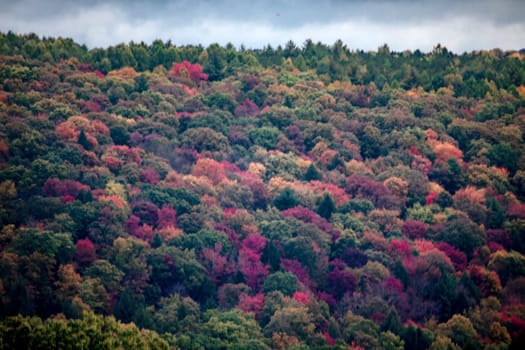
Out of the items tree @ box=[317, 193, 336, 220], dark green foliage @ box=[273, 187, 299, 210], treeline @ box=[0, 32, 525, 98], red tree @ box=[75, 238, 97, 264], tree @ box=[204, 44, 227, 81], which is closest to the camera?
red tree @ box=[75, 238, 97, 264]

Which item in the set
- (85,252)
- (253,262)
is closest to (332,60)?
(253,262)

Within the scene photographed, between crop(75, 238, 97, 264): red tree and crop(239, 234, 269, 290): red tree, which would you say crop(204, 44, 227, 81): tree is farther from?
crop(75, 238, 97, 264): red tree

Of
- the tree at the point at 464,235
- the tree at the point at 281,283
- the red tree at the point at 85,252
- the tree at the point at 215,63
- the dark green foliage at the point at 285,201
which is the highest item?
the tree at the point at 215,63

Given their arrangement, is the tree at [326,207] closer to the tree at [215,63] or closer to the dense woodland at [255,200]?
the dense woodland at [255,200]

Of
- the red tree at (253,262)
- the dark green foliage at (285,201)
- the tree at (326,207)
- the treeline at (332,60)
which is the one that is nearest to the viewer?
the red tree at (253,262)

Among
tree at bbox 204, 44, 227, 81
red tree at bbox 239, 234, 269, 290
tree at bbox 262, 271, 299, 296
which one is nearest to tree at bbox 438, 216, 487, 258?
red tree at bbox 239, 234, 269, 290

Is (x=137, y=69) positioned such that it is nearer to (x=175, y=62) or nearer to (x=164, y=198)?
(x=175, y=62)

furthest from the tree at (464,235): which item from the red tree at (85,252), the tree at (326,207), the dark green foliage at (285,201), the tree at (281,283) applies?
the red tree at (85,252)

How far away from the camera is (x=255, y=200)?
3932 inches

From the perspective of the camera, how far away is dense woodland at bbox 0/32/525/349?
71.8 meters

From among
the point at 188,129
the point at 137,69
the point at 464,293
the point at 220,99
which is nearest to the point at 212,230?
the point at 464,293

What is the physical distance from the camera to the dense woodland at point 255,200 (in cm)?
7175

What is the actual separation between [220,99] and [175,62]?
1972 centimetres

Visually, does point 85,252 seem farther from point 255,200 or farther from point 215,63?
point 215,63
